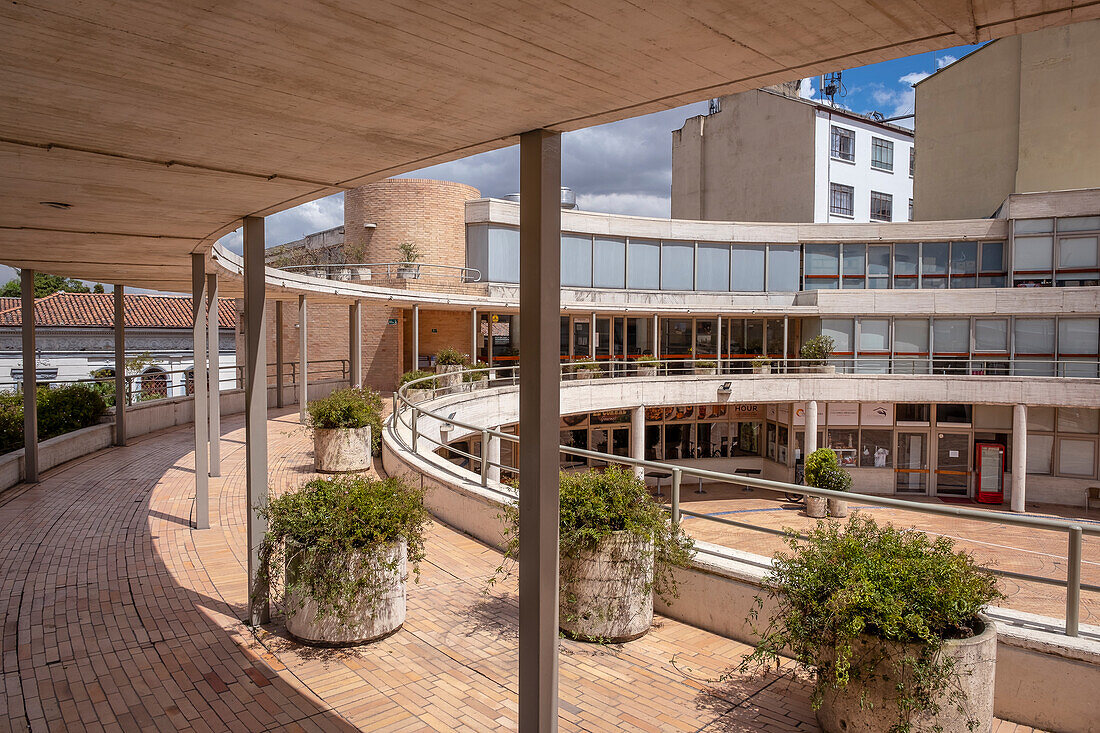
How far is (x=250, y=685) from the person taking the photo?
4.96 m

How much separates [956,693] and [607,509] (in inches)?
101

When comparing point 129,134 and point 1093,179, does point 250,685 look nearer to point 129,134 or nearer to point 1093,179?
point 129,134

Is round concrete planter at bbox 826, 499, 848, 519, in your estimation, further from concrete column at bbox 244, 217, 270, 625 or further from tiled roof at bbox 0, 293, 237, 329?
tiled roof at bbox 0, 293, 237, 329

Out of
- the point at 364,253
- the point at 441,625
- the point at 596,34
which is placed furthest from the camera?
the point at 364,253

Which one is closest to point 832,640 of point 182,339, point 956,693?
point 956,693

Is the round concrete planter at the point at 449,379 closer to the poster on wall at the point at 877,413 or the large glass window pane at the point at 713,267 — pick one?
the large glass window pane at the point at 713,267

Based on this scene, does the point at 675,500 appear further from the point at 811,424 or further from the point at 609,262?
the point at 609,262

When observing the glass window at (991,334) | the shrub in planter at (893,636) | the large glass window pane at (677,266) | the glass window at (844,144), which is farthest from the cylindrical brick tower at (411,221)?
the shrub in planter at (893,636)

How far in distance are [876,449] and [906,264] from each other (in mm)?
8338

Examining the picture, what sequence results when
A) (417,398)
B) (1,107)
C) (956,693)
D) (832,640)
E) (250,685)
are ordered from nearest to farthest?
(1,107) < (956,693) < (832,640) < (250,685) < (417,398)

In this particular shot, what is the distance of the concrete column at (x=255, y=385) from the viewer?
613cm

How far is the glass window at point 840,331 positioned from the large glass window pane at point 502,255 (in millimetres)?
13249

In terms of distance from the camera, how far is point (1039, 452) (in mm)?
26797

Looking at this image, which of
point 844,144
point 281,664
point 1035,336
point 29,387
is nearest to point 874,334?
point 1035,336
